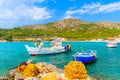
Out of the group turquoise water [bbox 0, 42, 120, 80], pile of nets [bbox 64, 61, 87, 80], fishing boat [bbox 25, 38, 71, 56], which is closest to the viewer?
pile of nets [bbox 64, 61, 87, 80]

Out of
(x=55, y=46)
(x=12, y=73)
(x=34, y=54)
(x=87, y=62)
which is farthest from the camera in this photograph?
(x=55, y=46)

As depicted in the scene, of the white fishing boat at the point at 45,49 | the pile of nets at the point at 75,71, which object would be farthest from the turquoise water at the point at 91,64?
the pile of nets at the point at 75,71

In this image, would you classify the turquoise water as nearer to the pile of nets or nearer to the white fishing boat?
the white fishing boat

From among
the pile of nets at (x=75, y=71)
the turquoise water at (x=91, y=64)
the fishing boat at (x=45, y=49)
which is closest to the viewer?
the pile of nets at (x=75, y=71)

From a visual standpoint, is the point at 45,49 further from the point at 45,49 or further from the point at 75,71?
the point at 75,71

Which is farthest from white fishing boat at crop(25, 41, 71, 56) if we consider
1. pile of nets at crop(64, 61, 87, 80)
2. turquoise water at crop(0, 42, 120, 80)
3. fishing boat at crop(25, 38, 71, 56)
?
pile of nets at crop(64, 61, 87, 80)

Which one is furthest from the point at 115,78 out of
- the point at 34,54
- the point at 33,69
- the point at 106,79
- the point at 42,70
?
the point at 34,54

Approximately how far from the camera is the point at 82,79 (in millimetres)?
17391

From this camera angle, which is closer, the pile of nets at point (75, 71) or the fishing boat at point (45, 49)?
the pile of nets at point (75, 71)

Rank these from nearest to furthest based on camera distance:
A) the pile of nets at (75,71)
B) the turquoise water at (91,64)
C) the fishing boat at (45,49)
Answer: the pile of nets at (75,71) → the turquoise water at (91,64) → the fishing boat at (45,49)

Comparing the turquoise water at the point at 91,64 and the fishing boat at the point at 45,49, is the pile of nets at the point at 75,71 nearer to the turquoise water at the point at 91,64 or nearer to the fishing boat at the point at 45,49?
the turquoise water at the point at 91,64

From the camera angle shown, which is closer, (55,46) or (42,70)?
(42,70)

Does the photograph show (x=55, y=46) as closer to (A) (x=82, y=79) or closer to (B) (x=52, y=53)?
(B) (x=52, y=53)

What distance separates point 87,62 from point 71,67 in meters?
31.1
